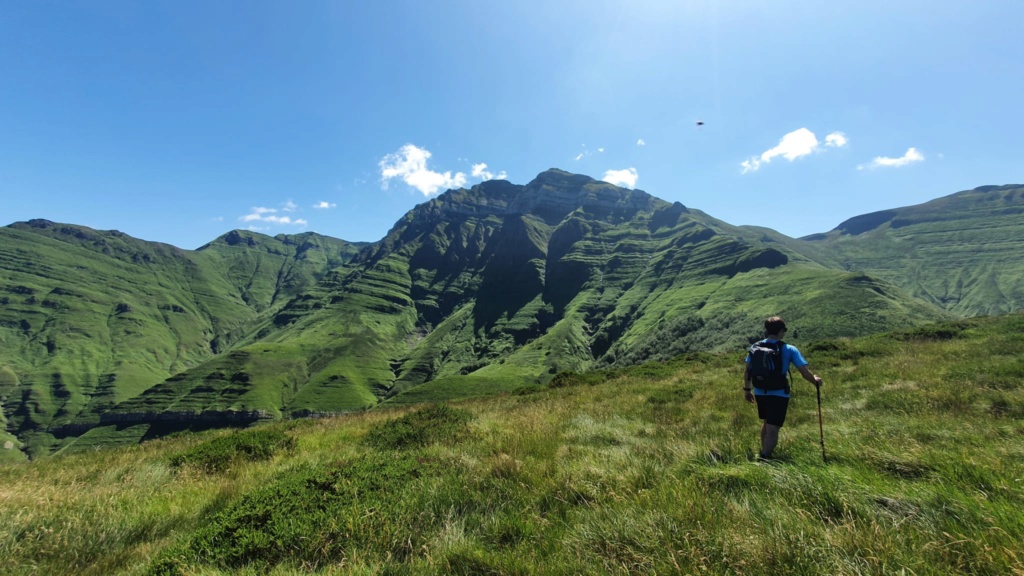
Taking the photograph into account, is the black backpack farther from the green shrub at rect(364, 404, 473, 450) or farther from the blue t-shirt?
the green shrub at rect(364, 404, 473, 450)

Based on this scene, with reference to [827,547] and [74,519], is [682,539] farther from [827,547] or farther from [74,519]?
[74,519]

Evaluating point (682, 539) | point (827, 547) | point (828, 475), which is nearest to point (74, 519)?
point (682, 539)

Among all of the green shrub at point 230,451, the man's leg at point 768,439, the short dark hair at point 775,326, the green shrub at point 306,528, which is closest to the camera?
the green shrub at point 306,528

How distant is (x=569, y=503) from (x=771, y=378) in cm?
485

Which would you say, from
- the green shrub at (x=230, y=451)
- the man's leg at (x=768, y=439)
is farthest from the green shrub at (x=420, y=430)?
the man's leg at (x=768, y=439)

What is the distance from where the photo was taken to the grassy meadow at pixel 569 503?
331 centimetres

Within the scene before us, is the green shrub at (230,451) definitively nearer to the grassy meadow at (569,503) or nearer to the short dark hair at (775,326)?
the grassy meadow at (569,503)

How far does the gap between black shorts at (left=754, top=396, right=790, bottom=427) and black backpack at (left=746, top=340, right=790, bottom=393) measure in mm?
236

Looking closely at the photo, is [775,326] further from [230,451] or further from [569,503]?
[230,451]

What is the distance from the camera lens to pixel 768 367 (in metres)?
7.41

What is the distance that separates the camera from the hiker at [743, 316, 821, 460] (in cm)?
695

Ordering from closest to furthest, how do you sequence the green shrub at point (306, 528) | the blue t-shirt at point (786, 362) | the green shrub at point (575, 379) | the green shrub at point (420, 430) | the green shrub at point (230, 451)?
the green shrub at point (306, 528) < the blue t-shirt at point (786, 362) < the green shrub at point (230, 451) < the green shrub at point (420, 430) < the green shrub at point (575, 379)

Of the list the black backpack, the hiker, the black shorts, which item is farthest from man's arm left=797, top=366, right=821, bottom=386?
the black shorts

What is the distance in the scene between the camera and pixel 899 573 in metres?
2.73
